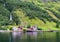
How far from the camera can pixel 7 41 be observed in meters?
106

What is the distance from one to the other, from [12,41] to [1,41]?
4.60m

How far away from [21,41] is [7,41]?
6007 millimetres

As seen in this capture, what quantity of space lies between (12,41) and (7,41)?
2.18 metres

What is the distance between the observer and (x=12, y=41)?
105 metres

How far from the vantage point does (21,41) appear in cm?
10456

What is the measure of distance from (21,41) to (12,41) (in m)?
3.83

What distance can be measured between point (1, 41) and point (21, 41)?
832 cm

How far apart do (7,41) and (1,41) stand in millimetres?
2696

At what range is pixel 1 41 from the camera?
10425 centimetres
